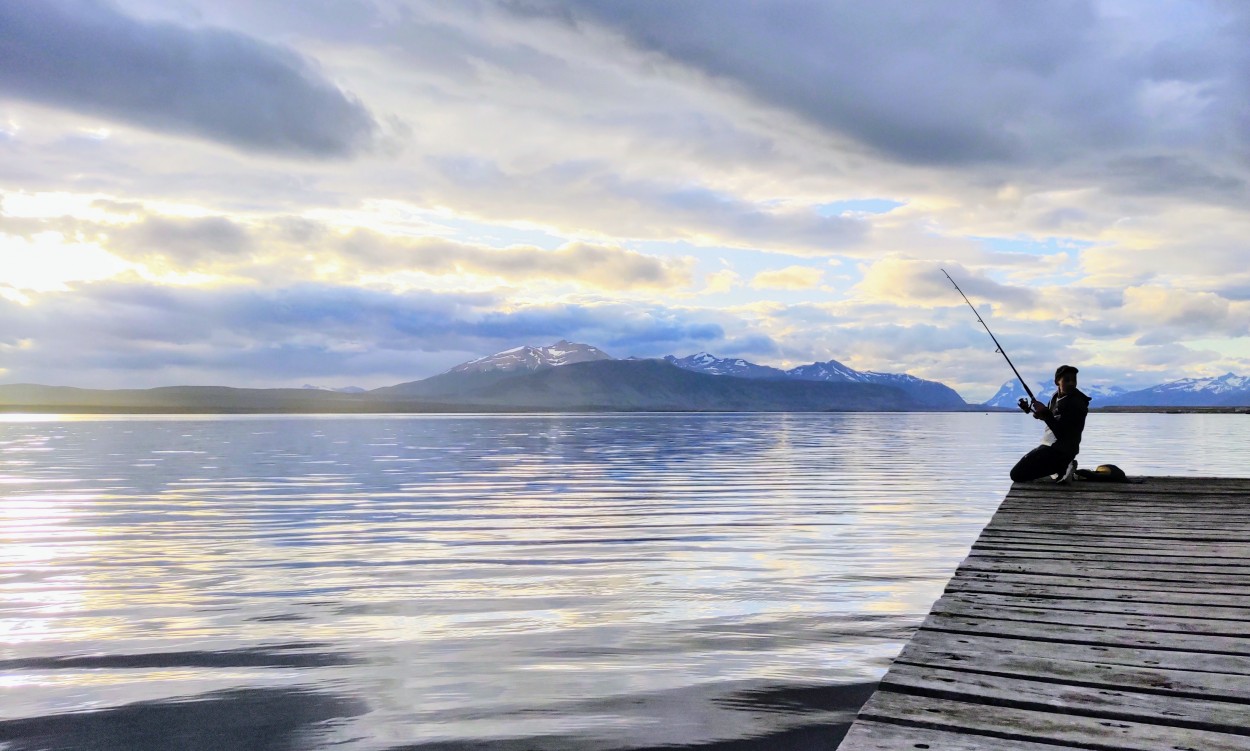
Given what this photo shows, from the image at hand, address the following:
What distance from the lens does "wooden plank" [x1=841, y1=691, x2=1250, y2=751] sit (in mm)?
4344

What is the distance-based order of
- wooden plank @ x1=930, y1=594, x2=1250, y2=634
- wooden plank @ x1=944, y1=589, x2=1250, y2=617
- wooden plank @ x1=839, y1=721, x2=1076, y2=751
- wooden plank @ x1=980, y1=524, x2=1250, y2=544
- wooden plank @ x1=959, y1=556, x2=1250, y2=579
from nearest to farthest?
wooden plank @ x1=839, y1=721, x2=1076, y2=751, wooden plank @ x1=930, y1=594, x2=1250, y2=634, wooden plank @ x1=944, y1=589, x2=1250, y2=617, wooden plank @ x1=959, y1=556, x2=1250, y2=579, wooden plank @ x1=980, y1=524, x2=1250, y2=544

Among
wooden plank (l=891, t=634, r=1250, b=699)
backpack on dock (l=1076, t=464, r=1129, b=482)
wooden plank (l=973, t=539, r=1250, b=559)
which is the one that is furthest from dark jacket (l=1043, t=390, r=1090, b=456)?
wooden plank (l=891, t=634, r=1250, b=699)

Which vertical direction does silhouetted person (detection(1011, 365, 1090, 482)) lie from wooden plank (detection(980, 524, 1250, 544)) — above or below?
above

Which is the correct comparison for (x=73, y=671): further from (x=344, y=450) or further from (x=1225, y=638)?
(x=344, y=450)

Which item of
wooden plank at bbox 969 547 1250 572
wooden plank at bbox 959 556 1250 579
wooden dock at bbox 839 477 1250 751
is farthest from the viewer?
wooden plank at bbox 969 547 1250 572

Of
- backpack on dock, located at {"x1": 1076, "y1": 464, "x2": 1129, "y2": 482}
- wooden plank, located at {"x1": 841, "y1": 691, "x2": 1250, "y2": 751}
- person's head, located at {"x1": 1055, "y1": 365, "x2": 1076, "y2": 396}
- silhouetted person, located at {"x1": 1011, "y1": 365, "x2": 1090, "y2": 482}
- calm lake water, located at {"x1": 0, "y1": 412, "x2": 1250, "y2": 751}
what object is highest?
person's head, located at {"x1": 1055, "y1": 365, "x2": 1076, "y2": 396}

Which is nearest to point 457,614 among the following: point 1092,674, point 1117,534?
point 1092,674

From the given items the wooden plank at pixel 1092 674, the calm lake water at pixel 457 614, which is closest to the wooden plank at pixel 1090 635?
the wooden plank at pixel 1092 674

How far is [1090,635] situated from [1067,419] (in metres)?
10.4

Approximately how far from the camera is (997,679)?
211 inches

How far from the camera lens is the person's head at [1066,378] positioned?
1545 cm

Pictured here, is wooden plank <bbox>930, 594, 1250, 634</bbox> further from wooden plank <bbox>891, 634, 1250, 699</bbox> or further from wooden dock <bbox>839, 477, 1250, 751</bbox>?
wooden plank <bbox>891, 634, 1250, 699</bbox>

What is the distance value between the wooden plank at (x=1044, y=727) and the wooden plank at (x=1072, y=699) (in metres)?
0.09

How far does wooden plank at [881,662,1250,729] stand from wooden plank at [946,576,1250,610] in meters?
2.73
